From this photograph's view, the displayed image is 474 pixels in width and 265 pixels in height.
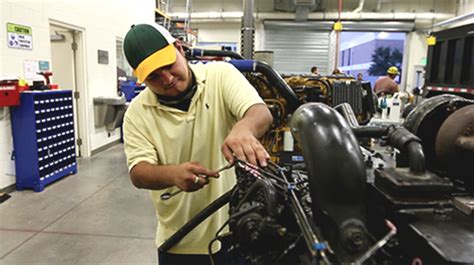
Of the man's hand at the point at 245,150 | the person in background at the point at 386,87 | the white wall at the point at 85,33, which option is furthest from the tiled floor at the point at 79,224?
the person in background at the point at 386,87

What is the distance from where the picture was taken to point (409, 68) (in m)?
10.1

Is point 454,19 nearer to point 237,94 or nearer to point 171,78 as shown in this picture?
point 237,94

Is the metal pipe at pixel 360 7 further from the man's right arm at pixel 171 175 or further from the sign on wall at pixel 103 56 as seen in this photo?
the man's right arm at pixel 171 175

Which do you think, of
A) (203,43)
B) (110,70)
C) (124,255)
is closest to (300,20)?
(203,43)

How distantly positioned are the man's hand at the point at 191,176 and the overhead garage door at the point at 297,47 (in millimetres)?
9339

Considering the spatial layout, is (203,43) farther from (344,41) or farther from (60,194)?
(60,194)

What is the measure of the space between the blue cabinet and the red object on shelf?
12 centimetres

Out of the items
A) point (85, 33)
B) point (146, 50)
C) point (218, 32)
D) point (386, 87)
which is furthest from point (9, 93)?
point (218, 32)

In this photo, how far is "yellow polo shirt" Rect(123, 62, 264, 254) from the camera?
1.25m

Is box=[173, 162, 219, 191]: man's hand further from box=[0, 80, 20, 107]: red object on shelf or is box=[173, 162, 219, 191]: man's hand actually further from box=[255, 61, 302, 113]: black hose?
box=[0, 80, 20, 107]: red object on shelf

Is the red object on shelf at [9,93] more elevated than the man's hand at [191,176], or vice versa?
the red object on shelf at [9,93]

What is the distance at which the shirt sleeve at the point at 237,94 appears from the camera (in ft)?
4.08

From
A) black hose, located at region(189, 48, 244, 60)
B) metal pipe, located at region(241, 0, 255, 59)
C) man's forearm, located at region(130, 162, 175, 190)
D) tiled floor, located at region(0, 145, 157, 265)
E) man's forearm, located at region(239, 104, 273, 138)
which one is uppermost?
metal pipe, located at region(241, 0, 255, 59)

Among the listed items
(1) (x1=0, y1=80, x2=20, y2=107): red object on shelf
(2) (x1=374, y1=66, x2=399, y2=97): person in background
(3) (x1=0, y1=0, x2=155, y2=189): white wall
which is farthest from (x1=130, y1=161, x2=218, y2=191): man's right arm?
(2) (x1=374, y1=66, x2=399, y2=97): person in background
